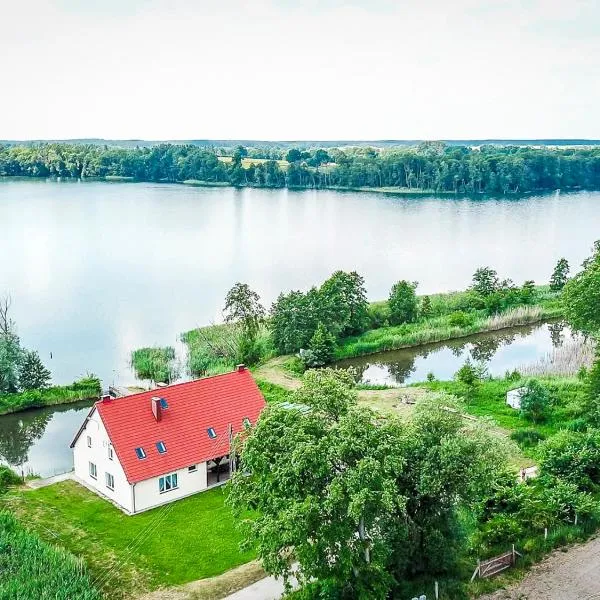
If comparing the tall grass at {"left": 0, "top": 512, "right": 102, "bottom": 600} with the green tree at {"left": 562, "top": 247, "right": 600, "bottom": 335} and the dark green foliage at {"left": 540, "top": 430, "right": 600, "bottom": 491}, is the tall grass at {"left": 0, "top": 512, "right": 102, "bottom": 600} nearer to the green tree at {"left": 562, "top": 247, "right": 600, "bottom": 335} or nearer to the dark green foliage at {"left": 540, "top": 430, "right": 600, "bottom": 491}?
the dark green foliage at {"left": 540, "top": 430, "right": 600, "bottom": 491}

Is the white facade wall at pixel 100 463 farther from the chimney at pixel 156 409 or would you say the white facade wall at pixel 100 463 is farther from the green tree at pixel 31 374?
the green tree at pixel 31 374

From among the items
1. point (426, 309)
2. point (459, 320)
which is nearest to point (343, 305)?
point (426, 309)

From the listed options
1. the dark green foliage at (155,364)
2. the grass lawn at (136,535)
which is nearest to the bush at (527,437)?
the grass lawn at (136,535)

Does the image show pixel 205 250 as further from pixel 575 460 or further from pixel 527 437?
pixel 575 460

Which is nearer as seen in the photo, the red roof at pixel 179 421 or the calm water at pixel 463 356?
the red roof at pixel 179 421

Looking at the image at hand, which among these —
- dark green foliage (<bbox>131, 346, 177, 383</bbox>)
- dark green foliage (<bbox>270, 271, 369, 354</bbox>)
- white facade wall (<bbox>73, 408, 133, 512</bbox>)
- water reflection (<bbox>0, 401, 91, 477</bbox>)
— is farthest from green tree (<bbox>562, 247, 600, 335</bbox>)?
water reflection (<bbox>0, 401, 91, 477</bbox>)

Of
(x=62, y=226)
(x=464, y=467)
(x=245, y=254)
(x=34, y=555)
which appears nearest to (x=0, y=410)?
(x=34, y=555)

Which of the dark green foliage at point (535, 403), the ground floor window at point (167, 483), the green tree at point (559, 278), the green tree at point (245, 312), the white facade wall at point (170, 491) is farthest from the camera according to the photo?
the green tree at point (559, 278)
